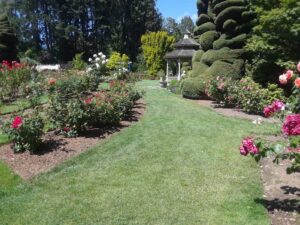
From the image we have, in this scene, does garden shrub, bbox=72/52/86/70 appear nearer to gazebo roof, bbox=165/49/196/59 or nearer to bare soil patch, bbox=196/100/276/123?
gazebo roof, bbox=165/49/196/59

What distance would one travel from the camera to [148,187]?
223 inches

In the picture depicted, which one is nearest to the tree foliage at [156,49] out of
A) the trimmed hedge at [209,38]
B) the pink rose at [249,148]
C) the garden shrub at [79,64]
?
the garden shrub at [79,64]

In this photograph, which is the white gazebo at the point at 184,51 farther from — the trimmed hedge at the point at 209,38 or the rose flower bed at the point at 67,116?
the rose flower bed at the point at 67,116

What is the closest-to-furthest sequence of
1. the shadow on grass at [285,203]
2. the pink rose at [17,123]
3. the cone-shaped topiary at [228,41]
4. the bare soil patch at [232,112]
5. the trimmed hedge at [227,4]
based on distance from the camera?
the shadow on grass at [285,203], the pink rose at [17,123], the bare soil patch at [232,112], the cone-shaped topiary at [228,41], the trimmed hedge at [227,4]

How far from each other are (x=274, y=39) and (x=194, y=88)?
3908mm

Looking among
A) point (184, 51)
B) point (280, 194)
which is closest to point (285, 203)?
point (280, 194)

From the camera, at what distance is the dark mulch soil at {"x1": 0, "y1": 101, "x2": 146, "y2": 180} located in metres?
6.64

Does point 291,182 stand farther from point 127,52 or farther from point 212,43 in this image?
point 127,52

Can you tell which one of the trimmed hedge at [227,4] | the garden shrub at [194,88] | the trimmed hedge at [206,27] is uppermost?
the trimmed hedge at [227,4]

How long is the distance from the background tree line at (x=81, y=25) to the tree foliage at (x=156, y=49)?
681 inches

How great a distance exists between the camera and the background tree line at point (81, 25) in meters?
54.8

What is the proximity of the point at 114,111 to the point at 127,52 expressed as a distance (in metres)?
45.8

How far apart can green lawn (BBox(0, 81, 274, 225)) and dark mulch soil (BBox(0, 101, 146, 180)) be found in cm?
24

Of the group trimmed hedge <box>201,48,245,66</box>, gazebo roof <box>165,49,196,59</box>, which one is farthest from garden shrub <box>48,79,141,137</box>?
gazebo roof <box>165,49,196,59</box>
